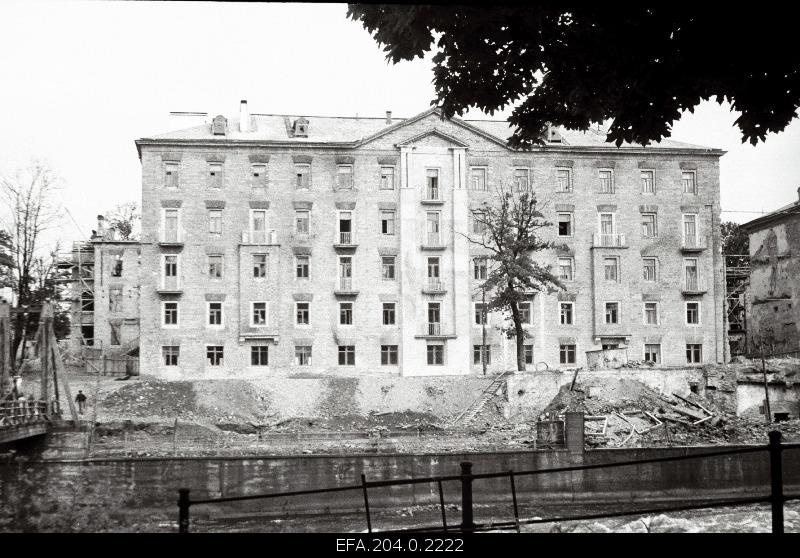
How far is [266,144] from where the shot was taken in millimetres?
35625

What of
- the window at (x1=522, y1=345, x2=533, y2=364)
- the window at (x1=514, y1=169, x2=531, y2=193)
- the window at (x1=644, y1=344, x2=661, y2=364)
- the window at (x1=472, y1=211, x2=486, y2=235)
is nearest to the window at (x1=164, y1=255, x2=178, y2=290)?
the window at (x1=472, y1=211, x2=486, y2=235)

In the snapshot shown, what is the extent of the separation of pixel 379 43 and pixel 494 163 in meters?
30.5

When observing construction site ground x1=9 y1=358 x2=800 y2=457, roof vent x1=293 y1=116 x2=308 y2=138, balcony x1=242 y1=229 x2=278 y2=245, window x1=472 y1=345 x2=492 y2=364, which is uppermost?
roof vent x1=293 y1=116 x2=308 y2=138

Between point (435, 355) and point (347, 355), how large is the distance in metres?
3.79

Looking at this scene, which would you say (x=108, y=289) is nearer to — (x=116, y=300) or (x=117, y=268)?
(x=116, y=300)

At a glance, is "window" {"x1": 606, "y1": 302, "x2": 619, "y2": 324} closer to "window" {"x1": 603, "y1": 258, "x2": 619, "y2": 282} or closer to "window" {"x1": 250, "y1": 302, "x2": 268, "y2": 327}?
"window" {"x1": 603, "y1": 258, "x2": 619, "y2": 282}

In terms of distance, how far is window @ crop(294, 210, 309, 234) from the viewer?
36094 millimetres

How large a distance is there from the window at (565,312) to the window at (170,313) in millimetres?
16401

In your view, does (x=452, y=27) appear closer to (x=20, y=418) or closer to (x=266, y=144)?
(x=20, y=418)

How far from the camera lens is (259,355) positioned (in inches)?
1400

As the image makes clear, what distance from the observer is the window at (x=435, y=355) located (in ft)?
119

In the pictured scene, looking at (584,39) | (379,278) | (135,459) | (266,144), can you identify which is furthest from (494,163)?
(584,39)

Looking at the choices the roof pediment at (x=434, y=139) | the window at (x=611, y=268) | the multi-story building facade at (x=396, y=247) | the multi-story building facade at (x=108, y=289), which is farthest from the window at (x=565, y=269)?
the multi-story building facade at (x=108, y=289)

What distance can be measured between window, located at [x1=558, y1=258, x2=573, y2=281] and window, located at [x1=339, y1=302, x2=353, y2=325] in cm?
927
